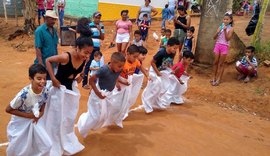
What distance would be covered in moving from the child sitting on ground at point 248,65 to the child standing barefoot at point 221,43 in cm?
54

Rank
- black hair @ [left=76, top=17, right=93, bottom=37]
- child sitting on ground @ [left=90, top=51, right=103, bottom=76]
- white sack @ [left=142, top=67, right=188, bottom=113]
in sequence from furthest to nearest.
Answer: child sitting on ground @ [left=90, top=51, right=103, bottom=76] < white sack @ [left=142, top=67, right=188, bottom=113] < black hair @ [left=76, top=17, right=93, bottom=37]

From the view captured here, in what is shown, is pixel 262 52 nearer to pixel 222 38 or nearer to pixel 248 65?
pixel 248 65

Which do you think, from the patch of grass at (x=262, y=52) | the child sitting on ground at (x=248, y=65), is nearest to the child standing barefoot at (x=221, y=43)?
the child sitting on ground at (x=248, y=65)

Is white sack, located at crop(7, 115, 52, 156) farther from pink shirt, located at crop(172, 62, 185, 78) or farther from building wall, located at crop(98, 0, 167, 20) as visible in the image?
building wall, located at crop(98, 0, 167, 20)

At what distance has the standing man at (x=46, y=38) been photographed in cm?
484

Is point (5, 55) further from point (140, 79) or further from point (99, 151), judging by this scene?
point (99, 151)

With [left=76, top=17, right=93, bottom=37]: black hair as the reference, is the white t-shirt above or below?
below

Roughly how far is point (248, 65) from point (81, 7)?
10.3m

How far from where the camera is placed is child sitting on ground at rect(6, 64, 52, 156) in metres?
3.43

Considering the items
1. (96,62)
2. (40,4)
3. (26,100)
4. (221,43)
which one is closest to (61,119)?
(26,100)

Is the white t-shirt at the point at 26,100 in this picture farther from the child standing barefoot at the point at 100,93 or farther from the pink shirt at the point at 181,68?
the pink shirt at the point at 181,68

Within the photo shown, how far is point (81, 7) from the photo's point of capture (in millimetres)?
16000

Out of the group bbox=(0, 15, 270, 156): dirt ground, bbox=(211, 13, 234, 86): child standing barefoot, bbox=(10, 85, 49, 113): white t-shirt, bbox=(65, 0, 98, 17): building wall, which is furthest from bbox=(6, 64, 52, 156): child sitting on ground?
bbox=(65, 0, 98, 17): building wall

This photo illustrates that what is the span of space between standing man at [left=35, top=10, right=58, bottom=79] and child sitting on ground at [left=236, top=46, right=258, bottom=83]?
206 inches
